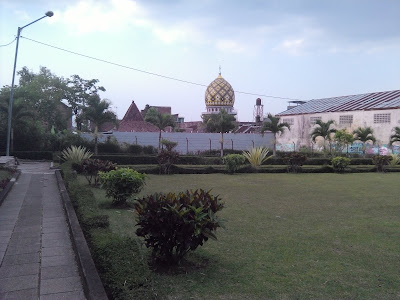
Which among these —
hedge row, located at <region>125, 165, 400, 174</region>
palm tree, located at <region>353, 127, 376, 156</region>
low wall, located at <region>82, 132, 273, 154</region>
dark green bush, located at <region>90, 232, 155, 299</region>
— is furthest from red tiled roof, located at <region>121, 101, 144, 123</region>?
dark green bush, located at <region>90, 232, 155, 299</region>

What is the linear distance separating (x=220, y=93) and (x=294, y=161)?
30.4 meters

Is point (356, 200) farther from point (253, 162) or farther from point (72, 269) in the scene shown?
point (253, 162)

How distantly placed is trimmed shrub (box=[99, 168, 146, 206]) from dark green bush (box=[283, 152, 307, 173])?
1282 cm

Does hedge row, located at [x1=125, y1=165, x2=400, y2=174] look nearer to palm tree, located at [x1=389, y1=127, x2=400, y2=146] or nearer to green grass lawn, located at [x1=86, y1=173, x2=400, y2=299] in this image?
palm tree, located at [x1=389, y1=127, x2=400, y2=146]

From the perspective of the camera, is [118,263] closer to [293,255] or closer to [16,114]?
[293,255]

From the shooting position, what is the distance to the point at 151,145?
2789cm

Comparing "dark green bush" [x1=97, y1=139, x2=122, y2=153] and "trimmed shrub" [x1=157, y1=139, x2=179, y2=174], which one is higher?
"dark green bush" [x1=97, y1=139, x2=122, y2=153]

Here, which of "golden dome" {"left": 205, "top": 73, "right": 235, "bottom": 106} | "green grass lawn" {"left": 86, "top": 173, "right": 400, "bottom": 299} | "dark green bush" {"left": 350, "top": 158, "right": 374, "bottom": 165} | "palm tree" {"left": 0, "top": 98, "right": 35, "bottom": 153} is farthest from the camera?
"golden dome" {"left": 205, "top": 73, "right": 235, "bottom": 106}

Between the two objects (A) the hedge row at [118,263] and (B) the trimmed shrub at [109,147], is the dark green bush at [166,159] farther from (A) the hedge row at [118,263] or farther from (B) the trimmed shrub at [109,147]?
(A) the hedge row at [118,263]

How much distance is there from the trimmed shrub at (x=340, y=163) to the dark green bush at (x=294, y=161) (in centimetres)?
181

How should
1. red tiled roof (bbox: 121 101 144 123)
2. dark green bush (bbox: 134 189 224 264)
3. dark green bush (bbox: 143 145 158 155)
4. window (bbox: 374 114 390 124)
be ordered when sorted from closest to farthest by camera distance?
dark green bush (bbox: 134 189 224 264)
dark green bush (bbox: 143 145 158 155)
window (bbox: 374 114 390 124)
red tiled roof (bbox: 121 101 144 123)

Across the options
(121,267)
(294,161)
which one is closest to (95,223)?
(121,267)

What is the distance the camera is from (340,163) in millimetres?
20047

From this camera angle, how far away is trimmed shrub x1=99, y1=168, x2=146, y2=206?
8.05 meters
